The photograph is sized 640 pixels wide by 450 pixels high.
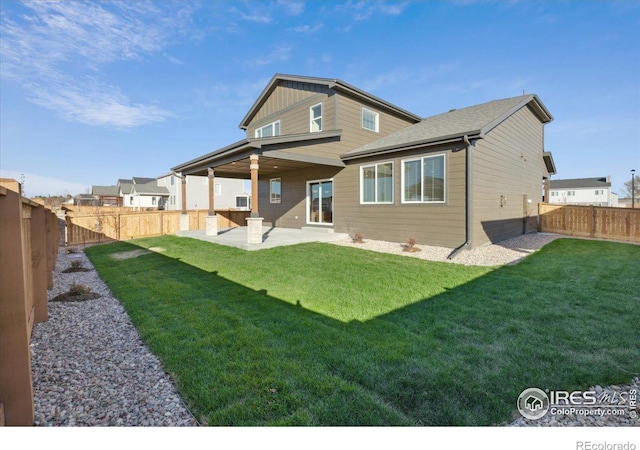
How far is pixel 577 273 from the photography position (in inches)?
243

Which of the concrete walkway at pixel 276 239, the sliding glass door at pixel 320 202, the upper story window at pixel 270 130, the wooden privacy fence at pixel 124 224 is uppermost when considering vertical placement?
the upper story window at pixel 270 130

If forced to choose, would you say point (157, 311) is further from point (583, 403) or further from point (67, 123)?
point (67, 123)

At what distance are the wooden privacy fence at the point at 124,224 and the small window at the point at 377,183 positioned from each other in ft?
29.9

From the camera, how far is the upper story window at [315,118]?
12.7 metres

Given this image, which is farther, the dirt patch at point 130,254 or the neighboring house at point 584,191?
the neighboring house at point 584,191

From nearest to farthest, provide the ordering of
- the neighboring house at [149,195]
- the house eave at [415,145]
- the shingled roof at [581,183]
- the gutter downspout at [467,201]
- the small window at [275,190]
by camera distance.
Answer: the house eave at [415,145]
the gutter downspout at [467,201]
the small window at [275,190]
the neighboring house at [149,195]
the shingled roof at [581,183]

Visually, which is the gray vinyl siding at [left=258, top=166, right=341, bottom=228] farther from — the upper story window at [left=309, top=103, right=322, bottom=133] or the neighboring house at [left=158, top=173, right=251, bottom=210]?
the neighboring house at [left=158, top=173, right=251, bottom=210]

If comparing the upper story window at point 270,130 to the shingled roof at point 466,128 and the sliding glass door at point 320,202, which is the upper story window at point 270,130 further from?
the shingled roof at point 466,128

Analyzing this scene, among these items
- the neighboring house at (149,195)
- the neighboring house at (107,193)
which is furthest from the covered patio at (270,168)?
A: the neighboring house at (107,193)

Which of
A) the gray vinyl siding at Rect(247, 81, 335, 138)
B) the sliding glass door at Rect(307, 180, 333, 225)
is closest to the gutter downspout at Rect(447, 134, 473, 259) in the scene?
the gray vinyl siding at Rect(247, 81, 335, 138)

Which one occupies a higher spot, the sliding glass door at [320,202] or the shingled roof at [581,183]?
the shingled roof at [581,183]

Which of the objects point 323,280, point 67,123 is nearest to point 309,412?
point 323,280
